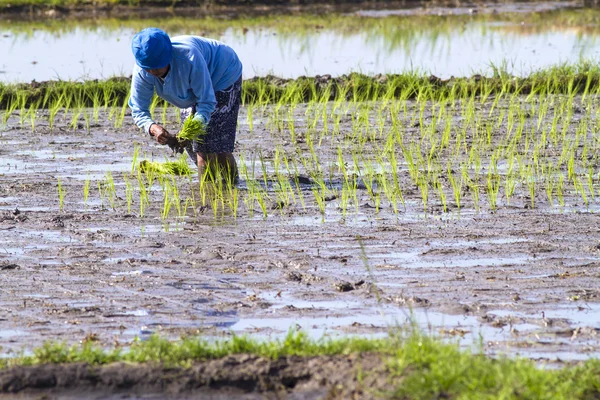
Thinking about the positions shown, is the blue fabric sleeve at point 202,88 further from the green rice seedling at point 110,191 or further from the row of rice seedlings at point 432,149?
the green rice seedling at point 110,191

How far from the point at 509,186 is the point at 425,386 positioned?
3.28 m

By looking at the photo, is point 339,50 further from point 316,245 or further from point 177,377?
point 177,377

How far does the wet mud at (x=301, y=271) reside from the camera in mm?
3832

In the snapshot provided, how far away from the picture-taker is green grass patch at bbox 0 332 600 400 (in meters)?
2.93

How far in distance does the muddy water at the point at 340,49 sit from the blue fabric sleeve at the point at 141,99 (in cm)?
515

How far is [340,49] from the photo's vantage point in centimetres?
1468

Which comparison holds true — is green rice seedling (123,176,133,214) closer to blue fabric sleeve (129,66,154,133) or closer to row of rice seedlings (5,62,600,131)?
blue fabric sleeve (129,66,154,133)

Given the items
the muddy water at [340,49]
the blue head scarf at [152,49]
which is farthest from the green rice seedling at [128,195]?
the muddy water at [340,49]

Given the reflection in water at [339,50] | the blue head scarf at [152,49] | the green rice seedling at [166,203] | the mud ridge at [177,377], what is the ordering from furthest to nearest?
the reflection in water at [339,50] < the green rice seedling at [166,203] < the blue head scarf at [152,49] < the mud ridge at [177,377]

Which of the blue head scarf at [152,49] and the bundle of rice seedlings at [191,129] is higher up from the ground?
the blue head scarf at [152,49]

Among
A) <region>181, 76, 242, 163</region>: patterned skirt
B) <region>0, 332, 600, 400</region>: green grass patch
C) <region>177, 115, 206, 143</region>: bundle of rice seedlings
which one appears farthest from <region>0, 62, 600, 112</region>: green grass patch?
<region>0, 332, 600, 400</region>: green grass patch

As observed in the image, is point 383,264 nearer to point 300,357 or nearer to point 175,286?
point 175,286

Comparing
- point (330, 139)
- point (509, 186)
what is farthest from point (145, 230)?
point (330, 139)

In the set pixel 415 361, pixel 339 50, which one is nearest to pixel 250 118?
pixel 415 361
